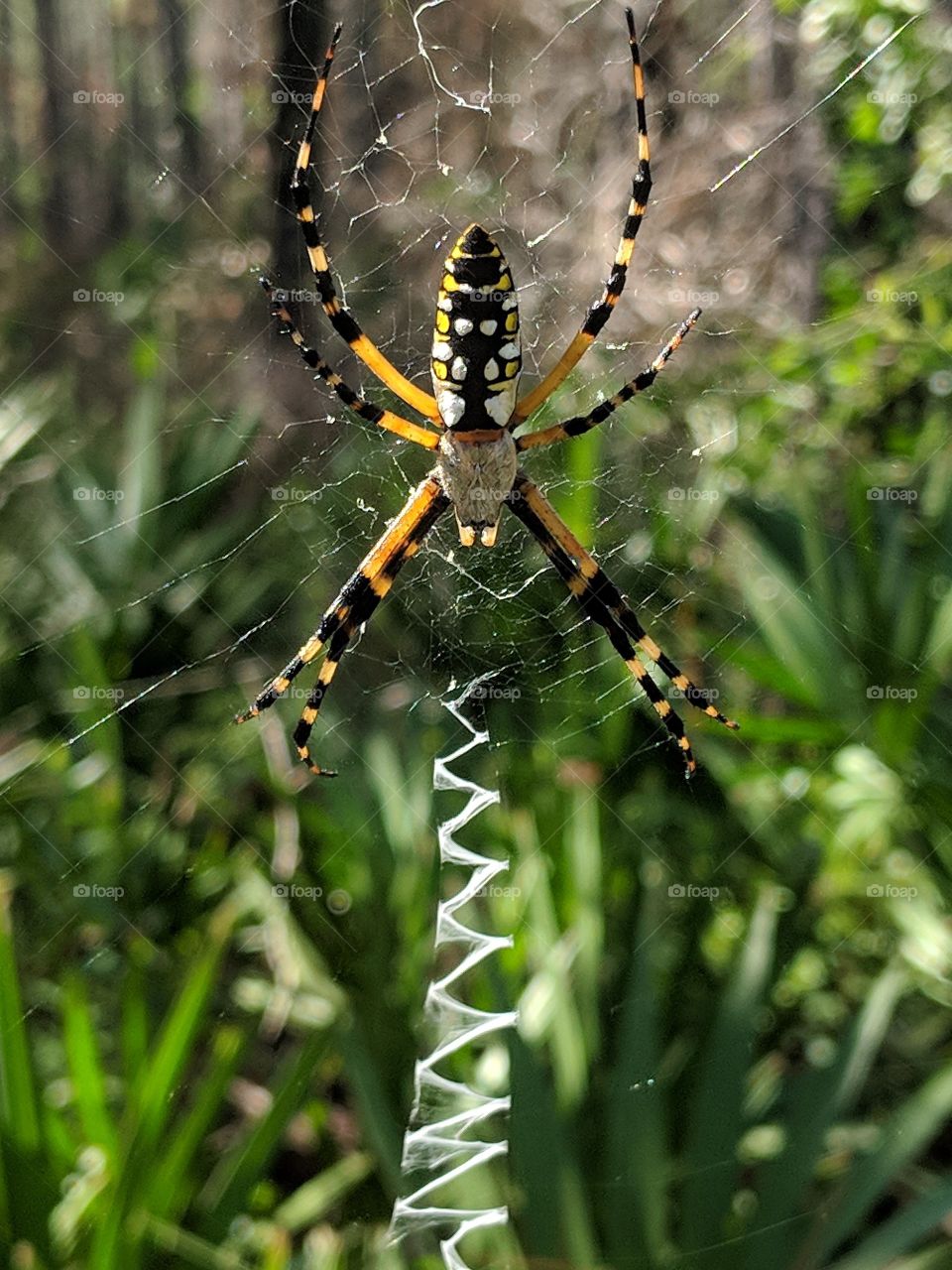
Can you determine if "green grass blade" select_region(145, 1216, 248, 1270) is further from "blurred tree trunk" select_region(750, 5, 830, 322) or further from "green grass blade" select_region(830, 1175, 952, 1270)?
"blurred tree trunk" select_region(750, 5, 830, 322)

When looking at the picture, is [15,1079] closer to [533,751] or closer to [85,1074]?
[85,1074]

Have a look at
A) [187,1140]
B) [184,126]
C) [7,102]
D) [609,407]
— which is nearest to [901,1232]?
[187,1140]

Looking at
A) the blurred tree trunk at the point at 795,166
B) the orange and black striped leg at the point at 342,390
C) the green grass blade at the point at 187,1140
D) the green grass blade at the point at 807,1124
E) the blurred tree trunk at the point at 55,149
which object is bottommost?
the green grass blade at the point at 807,1124

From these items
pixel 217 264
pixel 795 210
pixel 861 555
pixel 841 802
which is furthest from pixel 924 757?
pixel 217 264

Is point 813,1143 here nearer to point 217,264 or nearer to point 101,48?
point 217,264

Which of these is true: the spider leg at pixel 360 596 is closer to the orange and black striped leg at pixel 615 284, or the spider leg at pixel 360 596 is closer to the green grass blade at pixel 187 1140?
the orange and black striped leg at pixel 615 284

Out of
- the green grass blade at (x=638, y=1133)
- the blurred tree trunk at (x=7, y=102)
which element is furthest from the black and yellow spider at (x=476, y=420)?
the blurred tree trunk at (x=7, y=102)

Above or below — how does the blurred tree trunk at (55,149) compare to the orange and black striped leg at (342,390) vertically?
above
